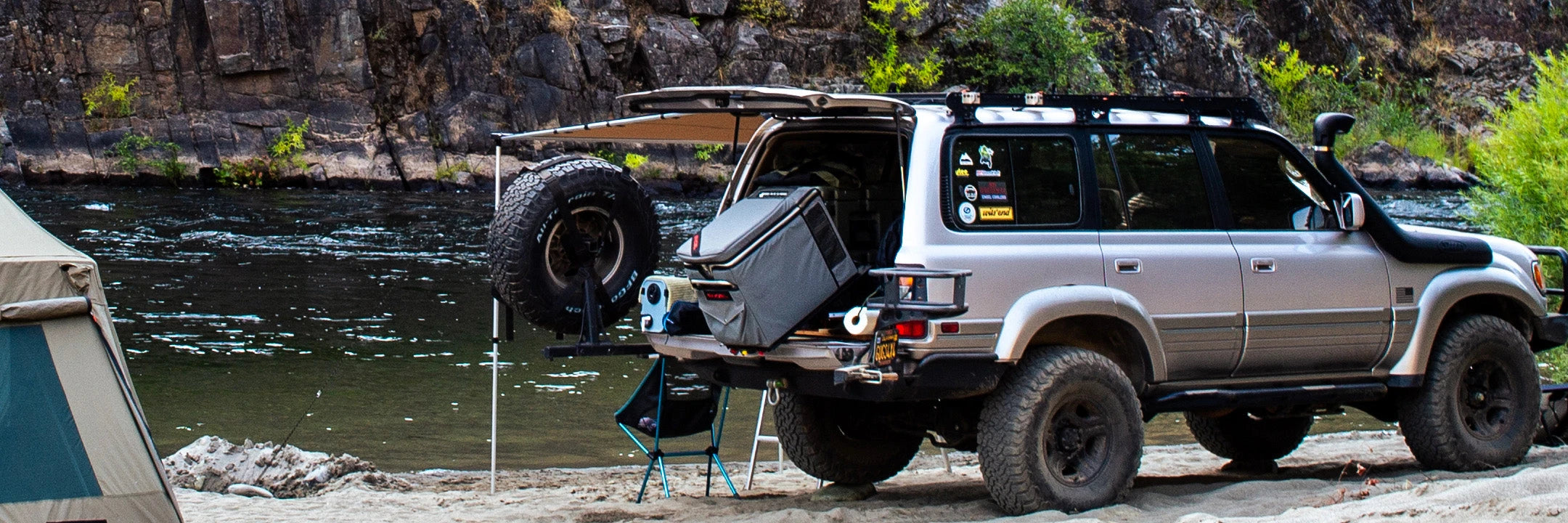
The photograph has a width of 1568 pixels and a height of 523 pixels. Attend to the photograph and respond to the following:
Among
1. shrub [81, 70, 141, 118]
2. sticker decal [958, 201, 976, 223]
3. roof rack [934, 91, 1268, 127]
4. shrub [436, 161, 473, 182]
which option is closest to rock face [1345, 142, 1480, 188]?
shrub [436, 161, 473, 182]

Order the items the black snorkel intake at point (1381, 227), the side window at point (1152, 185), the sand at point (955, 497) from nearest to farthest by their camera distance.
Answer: the sand at point (955, 497) → the side window at point (1152, 185) → the black snorkel intake at point (1381, 227)

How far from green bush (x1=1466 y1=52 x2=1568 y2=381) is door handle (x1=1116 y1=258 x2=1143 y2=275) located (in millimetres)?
8571

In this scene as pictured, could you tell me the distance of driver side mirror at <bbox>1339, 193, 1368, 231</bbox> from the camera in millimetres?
6938

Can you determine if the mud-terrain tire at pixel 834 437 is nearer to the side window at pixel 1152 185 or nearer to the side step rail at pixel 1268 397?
the side step rail at pixel 1268 397

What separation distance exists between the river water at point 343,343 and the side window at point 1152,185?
3.89 metres

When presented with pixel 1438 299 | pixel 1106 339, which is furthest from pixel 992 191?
pixel 1438 299

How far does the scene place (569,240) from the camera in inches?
272

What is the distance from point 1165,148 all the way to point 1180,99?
0.93ft

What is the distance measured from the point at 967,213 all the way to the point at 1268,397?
184cm

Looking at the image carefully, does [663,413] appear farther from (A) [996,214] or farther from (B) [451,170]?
(B) [451,170]

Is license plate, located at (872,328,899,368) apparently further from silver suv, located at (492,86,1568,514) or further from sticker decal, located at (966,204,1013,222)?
sticker decal, located at (966,204,1013,222)

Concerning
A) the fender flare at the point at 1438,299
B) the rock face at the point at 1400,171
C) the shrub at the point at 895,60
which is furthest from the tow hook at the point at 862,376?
the rock face at the point at 1400,171

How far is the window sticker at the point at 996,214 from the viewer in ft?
20.2

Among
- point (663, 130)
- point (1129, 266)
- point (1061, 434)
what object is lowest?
point (1061, 434)
